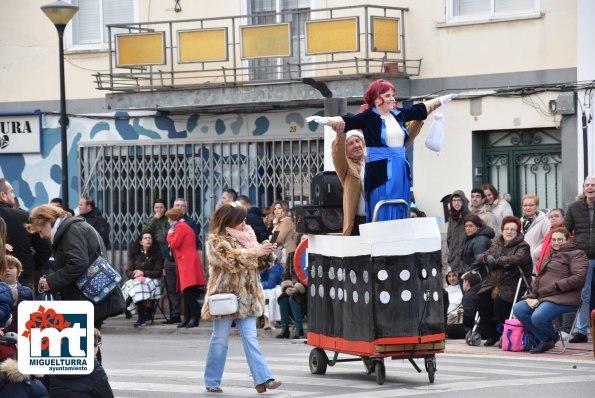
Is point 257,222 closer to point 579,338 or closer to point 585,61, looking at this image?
point 585,61

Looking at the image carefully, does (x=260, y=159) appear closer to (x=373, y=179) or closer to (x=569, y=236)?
(x=569, y=236)

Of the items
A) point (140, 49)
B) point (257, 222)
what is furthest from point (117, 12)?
point (257, 222)

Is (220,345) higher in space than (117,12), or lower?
lower

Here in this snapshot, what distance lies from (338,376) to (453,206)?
6.28m

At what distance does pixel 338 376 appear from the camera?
1527 centimetres

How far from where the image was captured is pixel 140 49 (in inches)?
1007

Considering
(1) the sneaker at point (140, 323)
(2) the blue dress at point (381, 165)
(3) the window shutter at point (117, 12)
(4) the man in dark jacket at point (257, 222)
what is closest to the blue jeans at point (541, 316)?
(2) the blue dress at point (381, 165)

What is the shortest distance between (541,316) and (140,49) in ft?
34.1

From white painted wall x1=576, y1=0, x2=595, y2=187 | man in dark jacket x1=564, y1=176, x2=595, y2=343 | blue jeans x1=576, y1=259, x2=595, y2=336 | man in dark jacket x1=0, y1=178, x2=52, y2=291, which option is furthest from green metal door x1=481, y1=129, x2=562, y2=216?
man in dark jacket x1=0, y1=178, x2=52, y2=291

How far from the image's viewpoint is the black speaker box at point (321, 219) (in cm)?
1538

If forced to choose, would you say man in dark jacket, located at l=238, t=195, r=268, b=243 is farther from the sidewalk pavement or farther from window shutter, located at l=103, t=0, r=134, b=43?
window shutter, located at l=103, t=0, r=134, b=43

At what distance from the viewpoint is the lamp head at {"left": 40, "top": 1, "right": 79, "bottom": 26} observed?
2350 cm

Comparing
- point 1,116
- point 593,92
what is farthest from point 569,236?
point 1,116

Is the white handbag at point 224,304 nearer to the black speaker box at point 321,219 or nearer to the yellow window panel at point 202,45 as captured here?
the black speaker box at point 321,219
